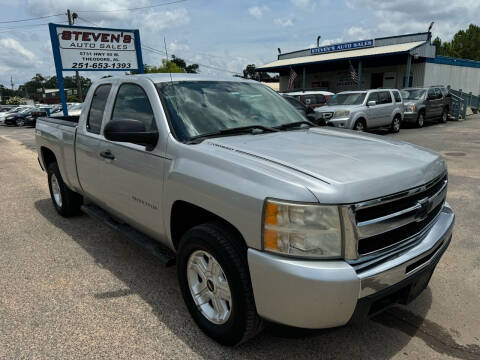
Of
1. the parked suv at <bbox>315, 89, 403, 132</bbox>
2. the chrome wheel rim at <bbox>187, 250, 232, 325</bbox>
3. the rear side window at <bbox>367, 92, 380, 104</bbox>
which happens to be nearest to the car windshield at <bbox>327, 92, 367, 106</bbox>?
the parked suv at <bbox>315, 89, 403, 132</bbox>

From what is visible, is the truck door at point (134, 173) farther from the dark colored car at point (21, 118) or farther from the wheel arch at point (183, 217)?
the dark colored car at point (21, 118)

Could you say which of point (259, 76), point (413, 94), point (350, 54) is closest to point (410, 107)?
point (413, 94)

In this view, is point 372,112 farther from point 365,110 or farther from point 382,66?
point 382,66

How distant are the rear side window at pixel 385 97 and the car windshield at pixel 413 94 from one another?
128 inches

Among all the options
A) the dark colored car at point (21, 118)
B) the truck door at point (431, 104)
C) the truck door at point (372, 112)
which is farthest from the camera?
the dark colored car at point (21, 118)

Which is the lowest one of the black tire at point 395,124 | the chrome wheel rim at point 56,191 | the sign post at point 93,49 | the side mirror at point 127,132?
the black tire at point 395,124

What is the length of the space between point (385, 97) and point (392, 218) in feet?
44.9

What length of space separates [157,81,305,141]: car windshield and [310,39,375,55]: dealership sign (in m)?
28.7

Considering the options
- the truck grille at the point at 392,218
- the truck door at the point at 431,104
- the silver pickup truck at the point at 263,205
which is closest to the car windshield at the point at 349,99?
the truck door at the point at 431,104

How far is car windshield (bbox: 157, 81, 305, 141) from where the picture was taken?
9.83 ft

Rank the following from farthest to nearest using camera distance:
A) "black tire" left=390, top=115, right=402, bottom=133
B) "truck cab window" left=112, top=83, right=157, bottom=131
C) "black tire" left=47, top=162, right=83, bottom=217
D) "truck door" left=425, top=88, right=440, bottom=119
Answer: "truck door" left=425, top=88, right=440, bottom=119, "black tire" left=390, top=115, right=402, bottom=133, "black tire" left=47, top=162, right=83, bottom=217, "truck cab window" left=112, top=83, right=157, bottom=131

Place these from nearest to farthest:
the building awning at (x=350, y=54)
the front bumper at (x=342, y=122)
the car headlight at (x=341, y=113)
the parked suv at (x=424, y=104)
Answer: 1. the front bumper at (x=342, y=122)
2. the car headlight at (x=341, y=113)
3. the parked suv at (x=424, y=104)
4. the building awning at (x=350, y=54)

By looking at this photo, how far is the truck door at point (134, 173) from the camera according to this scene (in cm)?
295

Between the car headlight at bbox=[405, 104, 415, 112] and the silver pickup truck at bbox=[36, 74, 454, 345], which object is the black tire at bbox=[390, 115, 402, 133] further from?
the silver pickup truck at bbox=[36, 74, 454, 345]
